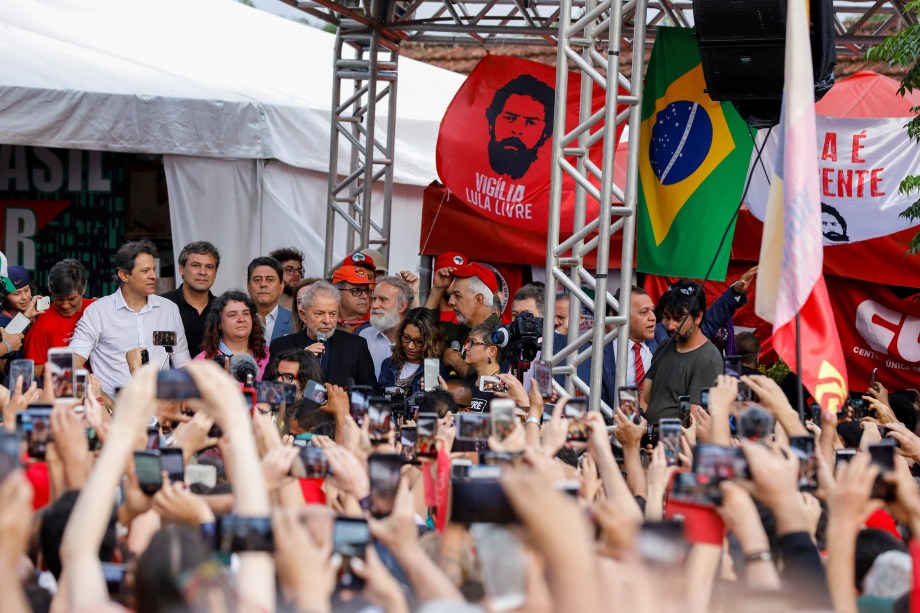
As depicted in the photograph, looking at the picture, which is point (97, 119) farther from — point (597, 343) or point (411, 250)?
point (597, 343)

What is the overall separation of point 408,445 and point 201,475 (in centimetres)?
67

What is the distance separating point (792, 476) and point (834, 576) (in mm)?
240

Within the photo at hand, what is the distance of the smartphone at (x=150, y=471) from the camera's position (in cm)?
303

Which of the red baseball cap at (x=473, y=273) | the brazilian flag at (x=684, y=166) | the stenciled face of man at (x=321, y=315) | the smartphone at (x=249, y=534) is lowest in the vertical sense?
the smartphone at (x=249, y=534)

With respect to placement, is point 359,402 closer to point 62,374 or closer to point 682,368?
point 62,374

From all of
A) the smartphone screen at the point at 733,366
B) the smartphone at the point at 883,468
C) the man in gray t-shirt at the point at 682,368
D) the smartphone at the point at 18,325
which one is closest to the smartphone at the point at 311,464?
the smartphone at the point at 883,468

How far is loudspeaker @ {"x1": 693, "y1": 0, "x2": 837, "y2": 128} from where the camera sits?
572 cm

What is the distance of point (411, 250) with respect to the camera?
1199cm

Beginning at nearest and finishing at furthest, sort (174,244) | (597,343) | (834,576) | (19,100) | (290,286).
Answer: (834,576) → (597,343) → (290,286) → (19,100) → (174,244)

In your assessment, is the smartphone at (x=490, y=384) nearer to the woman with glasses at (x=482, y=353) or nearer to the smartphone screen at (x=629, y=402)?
the woman with glasses at (x=482, y=353)

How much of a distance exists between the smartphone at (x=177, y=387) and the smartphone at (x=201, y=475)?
886 mm

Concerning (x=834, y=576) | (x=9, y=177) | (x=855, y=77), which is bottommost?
(x=834, y=576)

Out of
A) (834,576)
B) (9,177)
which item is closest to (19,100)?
(9,177)

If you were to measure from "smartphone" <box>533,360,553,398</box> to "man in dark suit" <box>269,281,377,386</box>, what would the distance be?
1348 mm
